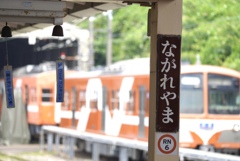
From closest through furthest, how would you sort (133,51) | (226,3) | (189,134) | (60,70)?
(60,70) < (189,134) < (226,3) < (133,51)

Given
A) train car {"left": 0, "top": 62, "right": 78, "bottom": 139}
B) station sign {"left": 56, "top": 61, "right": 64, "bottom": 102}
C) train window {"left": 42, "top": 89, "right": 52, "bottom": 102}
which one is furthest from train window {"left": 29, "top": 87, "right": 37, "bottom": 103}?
station sign {"left": 56, "top": 61, "right": 64, "bottom": 102}

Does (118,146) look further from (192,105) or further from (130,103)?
(192,105)

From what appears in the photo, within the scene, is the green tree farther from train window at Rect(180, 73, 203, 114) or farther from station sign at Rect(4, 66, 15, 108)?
station sign at Rect(4, 66, 15, 108)

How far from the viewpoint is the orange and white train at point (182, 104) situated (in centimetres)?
2191

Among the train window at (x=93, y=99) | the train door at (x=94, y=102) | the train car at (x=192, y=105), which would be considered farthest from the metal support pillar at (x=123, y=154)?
the train window at (x=93, y=99)

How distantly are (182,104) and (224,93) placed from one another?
3.98 feet

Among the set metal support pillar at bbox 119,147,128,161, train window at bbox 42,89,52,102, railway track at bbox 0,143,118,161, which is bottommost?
railway track at bbox 0,143,118,161

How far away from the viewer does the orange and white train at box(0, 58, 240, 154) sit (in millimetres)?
21906

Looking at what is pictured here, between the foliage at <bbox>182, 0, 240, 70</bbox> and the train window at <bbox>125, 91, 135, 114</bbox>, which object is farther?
the foliage at <bbox>182, 0, 240, 70</bbox>

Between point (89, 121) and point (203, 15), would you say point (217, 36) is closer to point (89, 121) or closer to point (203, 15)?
point (203, 15)

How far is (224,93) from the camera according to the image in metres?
22.3

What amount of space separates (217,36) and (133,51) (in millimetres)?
15225

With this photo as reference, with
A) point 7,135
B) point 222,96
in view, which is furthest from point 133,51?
point 222,96

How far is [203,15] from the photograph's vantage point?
27.9 meters
